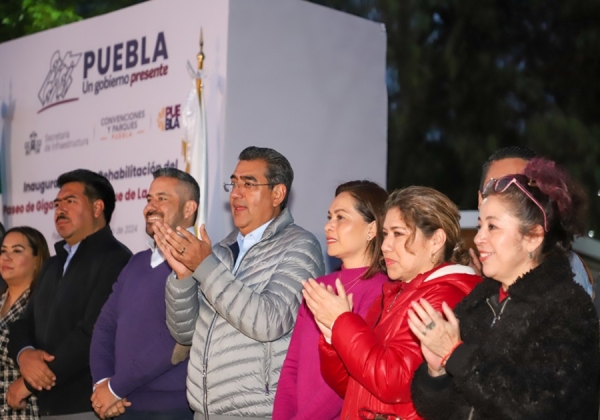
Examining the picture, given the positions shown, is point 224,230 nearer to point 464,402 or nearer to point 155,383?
point 155,383

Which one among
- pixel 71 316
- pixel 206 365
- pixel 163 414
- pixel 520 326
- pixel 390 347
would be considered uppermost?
pixel 520 326

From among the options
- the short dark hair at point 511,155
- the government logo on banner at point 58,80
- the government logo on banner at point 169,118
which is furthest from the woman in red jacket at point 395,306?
the government logo on banner at point 58,80

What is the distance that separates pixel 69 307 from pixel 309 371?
2112mm

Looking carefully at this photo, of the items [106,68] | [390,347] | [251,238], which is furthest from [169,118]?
[390,347]

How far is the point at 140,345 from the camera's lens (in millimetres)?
4508

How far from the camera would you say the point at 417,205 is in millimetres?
3188

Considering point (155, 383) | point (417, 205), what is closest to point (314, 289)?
point (417, 205)

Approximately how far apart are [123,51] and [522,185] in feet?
13.6

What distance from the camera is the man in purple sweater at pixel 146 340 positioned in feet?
14.5

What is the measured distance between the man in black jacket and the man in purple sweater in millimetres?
321

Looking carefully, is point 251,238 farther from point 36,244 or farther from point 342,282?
point 36,244

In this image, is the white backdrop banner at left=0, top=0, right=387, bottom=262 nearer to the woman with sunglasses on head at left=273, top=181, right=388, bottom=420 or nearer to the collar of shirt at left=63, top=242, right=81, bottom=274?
the collar of shirt at left=63, top=242, right=81, bottom=274

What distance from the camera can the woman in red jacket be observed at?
9.27ft

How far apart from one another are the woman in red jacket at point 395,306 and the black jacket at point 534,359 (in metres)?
0.19
